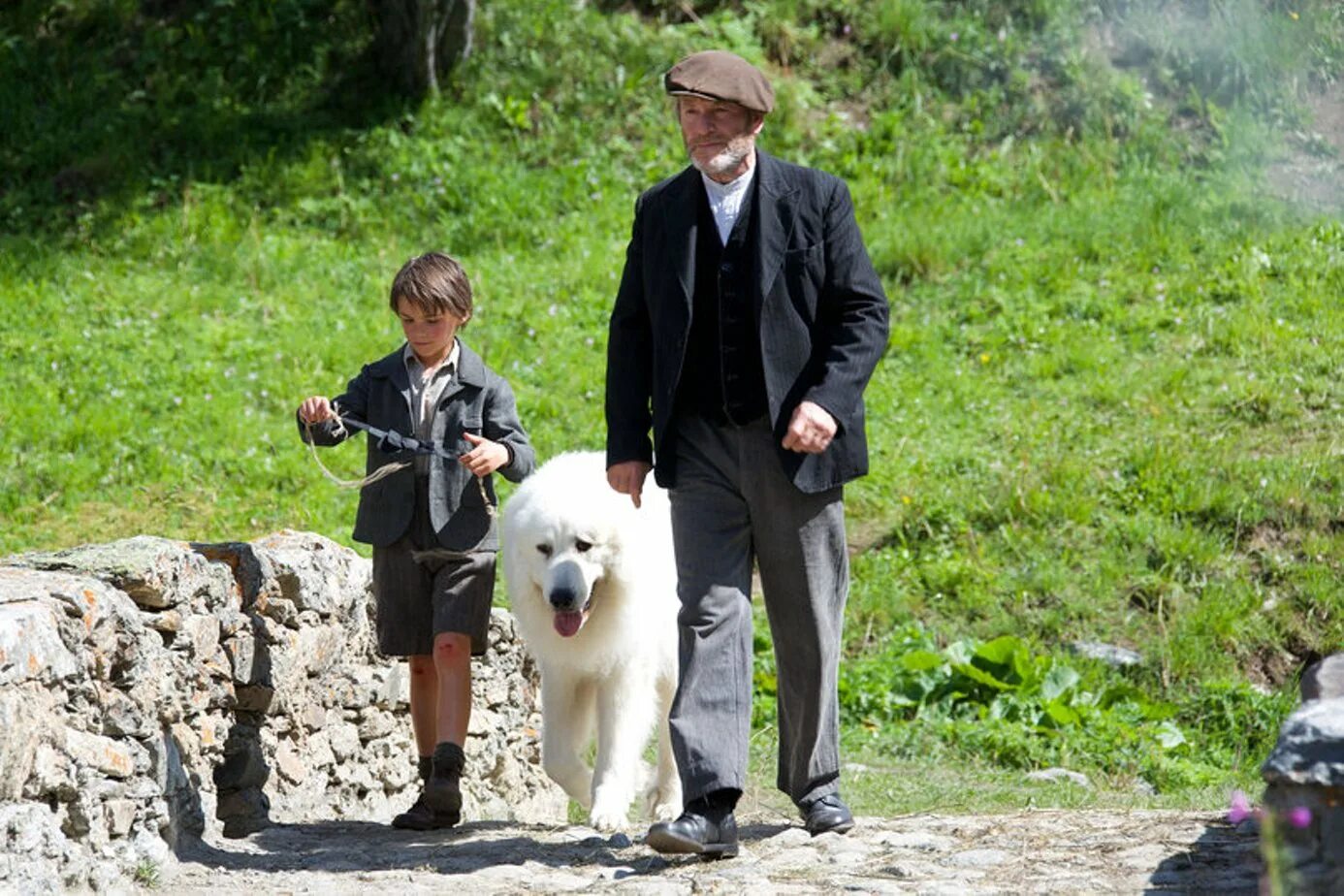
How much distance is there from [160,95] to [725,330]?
38.3 feet

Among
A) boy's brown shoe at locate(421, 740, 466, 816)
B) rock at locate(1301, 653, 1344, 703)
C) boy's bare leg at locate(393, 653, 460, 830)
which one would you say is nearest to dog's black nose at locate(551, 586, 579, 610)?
boy's bare leg at locate(393, 653, 460, 830)

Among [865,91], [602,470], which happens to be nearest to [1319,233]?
[865,91]

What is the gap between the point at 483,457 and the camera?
513 centimetres

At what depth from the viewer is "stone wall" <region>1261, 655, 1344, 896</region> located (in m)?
2.91

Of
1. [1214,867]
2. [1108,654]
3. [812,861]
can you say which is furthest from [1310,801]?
[1108,654]

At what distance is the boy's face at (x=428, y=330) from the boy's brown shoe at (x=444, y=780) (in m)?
1.24

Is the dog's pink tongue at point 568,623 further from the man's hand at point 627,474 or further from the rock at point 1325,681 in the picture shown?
the rock at point 1325,681

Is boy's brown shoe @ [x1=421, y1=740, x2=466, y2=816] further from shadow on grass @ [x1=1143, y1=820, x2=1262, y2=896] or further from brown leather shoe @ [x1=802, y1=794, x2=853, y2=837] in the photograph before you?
shadow on grass @ [x1=1143, y1=820, x2=1262, y2=896]

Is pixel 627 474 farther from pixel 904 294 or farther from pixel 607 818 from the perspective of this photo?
pixel 904 294

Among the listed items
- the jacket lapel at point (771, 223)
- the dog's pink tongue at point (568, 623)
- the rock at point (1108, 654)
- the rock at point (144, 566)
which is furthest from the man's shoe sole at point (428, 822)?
the rock at point (1108, 654)

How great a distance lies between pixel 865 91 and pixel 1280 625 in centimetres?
731

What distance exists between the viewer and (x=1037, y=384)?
11.3m

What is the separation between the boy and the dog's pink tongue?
250mm

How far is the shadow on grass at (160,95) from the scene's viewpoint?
1391 cm
